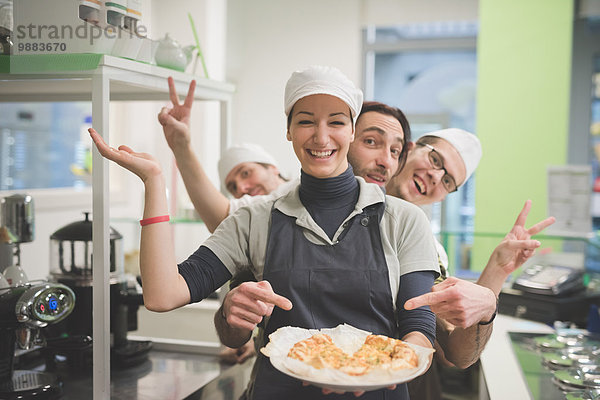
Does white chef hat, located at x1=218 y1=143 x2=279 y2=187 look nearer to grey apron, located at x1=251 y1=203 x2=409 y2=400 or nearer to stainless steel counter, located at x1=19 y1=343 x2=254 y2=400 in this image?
stainless steel counter, located at x1=19 y1=343 x2=254 y2=400

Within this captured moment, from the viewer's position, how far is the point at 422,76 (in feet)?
22.9

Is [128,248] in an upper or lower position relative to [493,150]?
lower

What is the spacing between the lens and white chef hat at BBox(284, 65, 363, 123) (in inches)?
55.7

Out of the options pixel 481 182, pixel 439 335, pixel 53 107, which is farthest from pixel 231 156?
pixel 481 182

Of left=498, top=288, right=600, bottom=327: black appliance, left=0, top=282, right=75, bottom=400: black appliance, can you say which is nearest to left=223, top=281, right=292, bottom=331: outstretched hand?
left=0, top=282, right=75, bottom=400: black appliance

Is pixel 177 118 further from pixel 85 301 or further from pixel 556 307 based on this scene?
pixel 556 307

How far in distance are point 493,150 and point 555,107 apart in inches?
22.4

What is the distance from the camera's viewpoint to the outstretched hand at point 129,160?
4.46 feet

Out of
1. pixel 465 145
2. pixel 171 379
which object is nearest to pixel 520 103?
pixel 465 145

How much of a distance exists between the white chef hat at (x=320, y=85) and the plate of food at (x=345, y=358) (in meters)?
0.51

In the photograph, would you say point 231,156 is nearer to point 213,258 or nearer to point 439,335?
point 213,258

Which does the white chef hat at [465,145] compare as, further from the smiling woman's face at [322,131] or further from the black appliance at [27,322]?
the black appliance at [27,322]

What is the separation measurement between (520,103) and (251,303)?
164 inches

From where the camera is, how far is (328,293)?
1.40m
